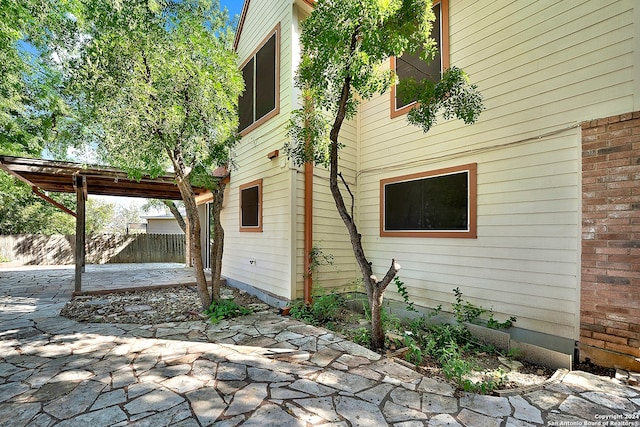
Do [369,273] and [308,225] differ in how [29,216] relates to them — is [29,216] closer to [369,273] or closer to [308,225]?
[308,225]

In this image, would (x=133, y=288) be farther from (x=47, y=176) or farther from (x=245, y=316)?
(x=245, y=316)

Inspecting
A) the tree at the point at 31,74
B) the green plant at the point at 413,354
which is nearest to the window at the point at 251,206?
the green plant at the point at 413,354

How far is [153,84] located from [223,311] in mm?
3681

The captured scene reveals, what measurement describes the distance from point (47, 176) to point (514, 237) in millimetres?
9109

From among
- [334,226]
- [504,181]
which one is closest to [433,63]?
[504,181]

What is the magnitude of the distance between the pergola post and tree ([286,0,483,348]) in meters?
5.66

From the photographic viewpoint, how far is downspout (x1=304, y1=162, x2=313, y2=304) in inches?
204

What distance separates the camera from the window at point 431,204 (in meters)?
4.21

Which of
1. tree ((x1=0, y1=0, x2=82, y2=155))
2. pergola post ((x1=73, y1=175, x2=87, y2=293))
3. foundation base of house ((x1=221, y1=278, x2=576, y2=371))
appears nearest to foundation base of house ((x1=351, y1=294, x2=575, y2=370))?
foundation base of house ((x1=221, y1=278, x2=576, y2=371))

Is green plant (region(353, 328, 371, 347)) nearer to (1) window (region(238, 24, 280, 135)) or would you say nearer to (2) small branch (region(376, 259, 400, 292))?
(2) small branch (region(376, 259, 400, 292))

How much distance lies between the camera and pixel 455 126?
4379 millimetres

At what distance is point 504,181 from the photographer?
3834 mm

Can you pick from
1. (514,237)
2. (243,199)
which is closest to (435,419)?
(514,237)

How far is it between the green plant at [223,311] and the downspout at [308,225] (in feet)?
3.65
